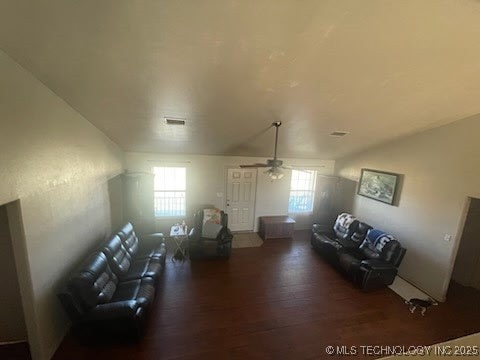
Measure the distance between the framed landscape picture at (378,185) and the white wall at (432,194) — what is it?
0.58 feet

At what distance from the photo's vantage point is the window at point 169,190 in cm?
628

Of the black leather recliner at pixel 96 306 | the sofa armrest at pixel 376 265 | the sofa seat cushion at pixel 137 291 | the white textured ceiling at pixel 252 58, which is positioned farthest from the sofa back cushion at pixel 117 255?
the sofa armrest at pixel 376 265

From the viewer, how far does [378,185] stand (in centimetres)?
559

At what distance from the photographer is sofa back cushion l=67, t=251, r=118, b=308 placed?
2791mm

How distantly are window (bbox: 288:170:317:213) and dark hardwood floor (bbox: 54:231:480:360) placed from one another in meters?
2.62

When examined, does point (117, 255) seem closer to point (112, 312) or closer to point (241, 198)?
point (112, 312)

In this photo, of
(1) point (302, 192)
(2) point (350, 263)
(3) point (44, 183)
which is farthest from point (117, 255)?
(1) point (302, 192)

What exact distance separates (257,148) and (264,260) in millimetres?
2817

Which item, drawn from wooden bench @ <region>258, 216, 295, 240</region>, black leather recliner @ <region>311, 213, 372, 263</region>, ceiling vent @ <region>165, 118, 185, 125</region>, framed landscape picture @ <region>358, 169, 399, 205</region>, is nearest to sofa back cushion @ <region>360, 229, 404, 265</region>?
black leather recliner @ <region>311, 213, 372, 263</region>

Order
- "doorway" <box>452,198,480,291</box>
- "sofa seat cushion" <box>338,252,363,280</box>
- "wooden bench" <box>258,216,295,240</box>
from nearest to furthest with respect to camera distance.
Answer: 1. "sofa seat cushion" <box>338,252,363,280</box>
2. "doorway" <box>452,198,480,291</box>
3. "wooden bench" <box>258,216,295,240</box>

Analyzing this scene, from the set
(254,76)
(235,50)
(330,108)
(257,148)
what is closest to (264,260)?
(257,148)

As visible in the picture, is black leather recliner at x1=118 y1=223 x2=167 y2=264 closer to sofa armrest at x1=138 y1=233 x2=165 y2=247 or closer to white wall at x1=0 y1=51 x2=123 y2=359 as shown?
sofa armrest at x1=138 y1=233 x2=165 y2=247

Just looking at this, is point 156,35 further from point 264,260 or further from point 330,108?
point 264,260

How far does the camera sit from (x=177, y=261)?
5.19 metres
